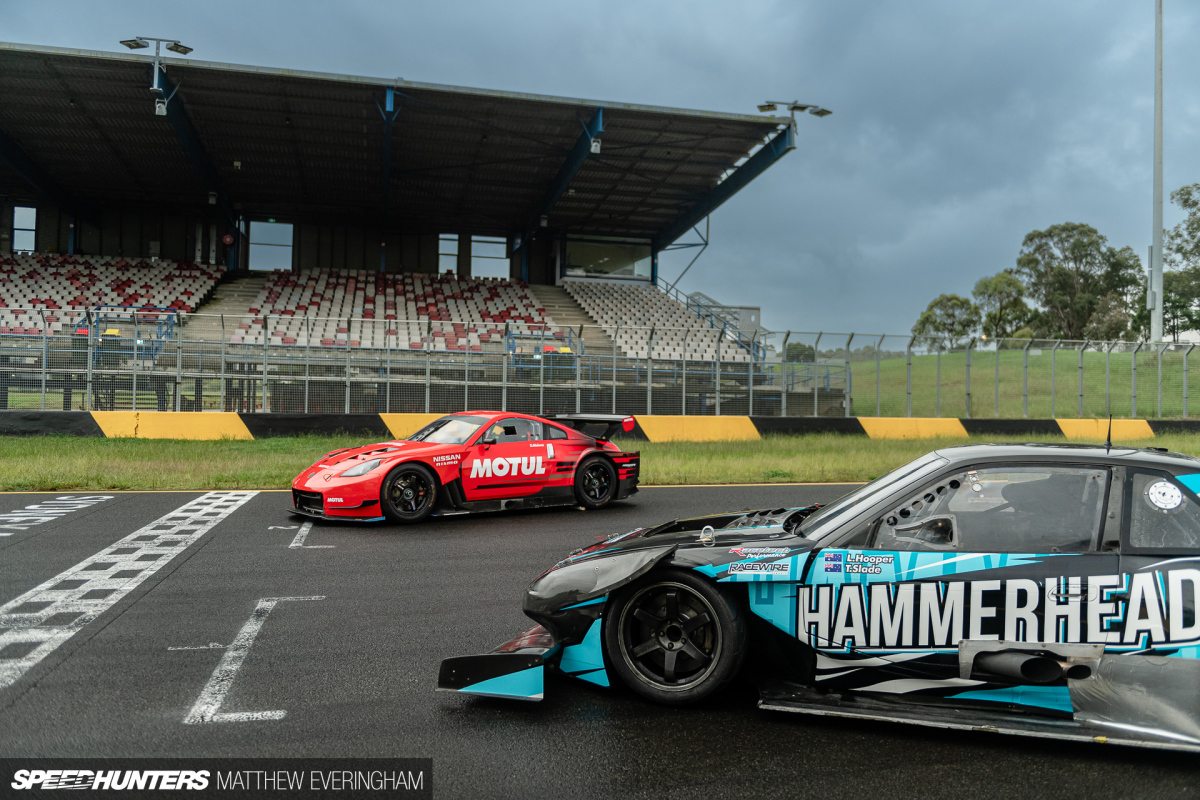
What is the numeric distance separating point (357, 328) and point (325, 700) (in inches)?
728

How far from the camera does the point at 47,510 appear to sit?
898 centimetres

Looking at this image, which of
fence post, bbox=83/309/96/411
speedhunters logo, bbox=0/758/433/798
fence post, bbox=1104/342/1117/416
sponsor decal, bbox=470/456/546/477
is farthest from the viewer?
fence post, bbox=1104/342/1117/416

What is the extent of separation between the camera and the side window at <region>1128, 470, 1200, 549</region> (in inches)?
129

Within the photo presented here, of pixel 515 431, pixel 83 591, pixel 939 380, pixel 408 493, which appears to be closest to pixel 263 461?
pixel 408 493

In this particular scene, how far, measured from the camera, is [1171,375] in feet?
75.3

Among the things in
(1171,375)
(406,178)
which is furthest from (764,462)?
(406,178)

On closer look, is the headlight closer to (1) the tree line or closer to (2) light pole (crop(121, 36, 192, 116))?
(2) light pole (crop(121, 36, 192, 116))

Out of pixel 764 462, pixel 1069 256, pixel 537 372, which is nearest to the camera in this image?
pixel 764 462

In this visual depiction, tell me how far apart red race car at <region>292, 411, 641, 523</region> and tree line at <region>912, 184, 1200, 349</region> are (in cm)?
5318

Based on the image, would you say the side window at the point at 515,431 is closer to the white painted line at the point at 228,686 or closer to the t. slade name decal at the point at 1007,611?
the white painted line at the point at 228,686

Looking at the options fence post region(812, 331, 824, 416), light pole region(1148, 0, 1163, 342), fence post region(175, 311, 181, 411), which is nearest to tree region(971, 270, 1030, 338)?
light pole region(1148, 0, 1163, 342)

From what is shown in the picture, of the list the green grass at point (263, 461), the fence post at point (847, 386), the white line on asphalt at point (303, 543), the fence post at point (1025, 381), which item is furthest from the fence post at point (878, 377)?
the white line on asphalt at point (303, 543)

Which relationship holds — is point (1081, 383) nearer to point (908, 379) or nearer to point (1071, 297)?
point (908, 379)

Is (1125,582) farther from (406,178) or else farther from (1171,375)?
(406,178)
